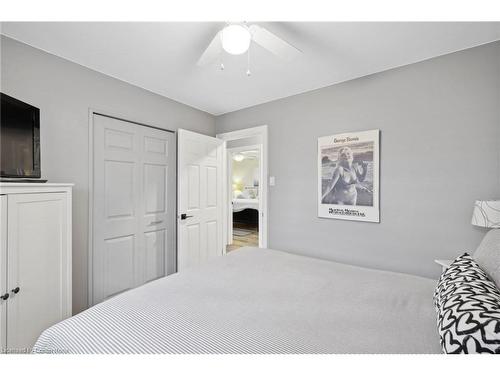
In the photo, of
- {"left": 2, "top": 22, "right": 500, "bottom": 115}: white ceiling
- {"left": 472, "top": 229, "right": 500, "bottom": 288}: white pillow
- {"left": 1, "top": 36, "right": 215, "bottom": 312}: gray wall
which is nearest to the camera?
{"left": 472, "top": 229, "right": 500, "bottom": 288}: white pillow

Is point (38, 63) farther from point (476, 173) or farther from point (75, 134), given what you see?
point (476, 173)

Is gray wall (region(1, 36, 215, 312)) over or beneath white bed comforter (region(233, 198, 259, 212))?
over

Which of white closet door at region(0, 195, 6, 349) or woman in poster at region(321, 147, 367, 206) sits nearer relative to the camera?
white closet door at region(0, 195, 6, 349)

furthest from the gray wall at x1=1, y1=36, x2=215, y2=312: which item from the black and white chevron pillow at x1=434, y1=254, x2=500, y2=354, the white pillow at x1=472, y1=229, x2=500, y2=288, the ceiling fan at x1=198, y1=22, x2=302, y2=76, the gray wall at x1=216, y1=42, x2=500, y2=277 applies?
the white pillow at x1=472, y1=229, x2=500, y2=288

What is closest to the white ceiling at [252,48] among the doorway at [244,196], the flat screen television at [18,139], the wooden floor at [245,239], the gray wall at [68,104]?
the gray wall at [68,104]

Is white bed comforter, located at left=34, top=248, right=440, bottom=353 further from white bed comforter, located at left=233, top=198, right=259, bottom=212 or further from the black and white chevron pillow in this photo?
white bed comforter, located at left=233, top=198, right=259, bottom=212

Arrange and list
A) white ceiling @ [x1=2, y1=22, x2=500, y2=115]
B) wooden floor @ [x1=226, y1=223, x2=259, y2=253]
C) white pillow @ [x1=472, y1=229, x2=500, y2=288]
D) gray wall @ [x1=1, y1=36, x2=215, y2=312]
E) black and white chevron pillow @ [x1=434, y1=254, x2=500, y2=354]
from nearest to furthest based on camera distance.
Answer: black and white chevron pillow @ [x1=434, y1=254, x2=500, y2=354], white pillow @ [x1=472, y1=229, x2=500, y2=288], white ceiling @ [x1=2, y1=22, x2=500, y2=115], gray wall @ [x1=1, y1=36, x2=215, y2=312], wooden floor @ [x1=226, y1=223, x2=259, y2=253]

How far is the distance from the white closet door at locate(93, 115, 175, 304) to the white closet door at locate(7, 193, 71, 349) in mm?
578

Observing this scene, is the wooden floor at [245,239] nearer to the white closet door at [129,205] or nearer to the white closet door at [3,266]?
the white closet door at [129,205]

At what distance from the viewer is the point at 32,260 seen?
4.71 feet

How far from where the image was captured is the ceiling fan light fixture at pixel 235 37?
1.24 metres

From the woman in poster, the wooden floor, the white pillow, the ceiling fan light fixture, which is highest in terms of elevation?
the ceiling fan light fixture

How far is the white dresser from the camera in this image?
1291mm

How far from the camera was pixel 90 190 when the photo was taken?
215 centimetres
